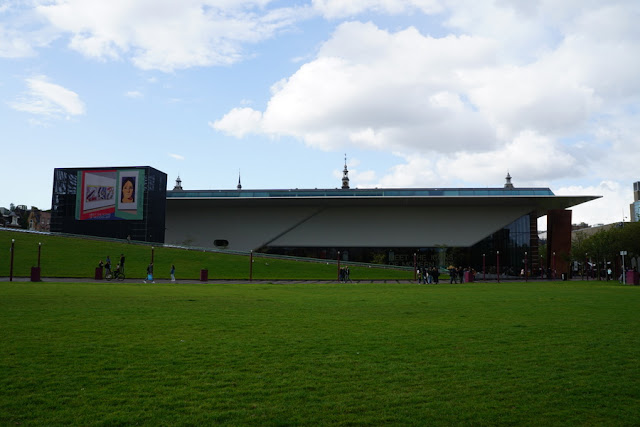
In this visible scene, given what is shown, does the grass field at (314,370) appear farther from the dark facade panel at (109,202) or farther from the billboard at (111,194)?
the dark facade panel at (109,202)

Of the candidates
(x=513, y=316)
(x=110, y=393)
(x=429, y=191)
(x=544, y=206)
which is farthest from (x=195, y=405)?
(x=544, y=206)

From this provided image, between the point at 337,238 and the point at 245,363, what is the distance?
64523mm

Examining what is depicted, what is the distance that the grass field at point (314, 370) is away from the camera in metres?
5.42

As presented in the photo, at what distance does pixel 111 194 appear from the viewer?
197 ft

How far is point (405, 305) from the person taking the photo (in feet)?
56.2

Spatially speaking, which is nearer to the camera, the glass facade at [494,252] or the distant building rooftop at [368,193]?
the distant building rooftop at [368,193]

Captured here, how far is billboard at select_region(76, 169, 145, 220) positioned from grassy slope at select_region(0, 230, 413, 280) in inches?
157

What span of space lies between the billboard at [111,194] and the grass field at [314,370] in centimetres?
4909

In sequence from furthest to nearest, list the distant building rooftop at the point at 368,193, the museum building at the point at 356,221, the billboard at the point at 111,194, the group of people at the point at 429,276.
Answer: the distant building rooftop at the point at 368,193 < the museum building at the point at 356,221 < the billboard at the point at 111,194 < the group of people at the point at 429,276

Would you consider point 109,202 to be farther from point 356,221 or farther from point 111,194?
point 356,221

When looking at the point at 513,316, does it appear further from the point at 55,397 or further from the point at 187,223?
the point at 187,223

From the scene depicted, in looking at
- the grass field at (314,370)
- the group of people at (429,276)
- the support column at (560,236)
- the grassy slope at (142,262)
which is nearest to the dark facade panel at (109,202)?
the grassy slope at (142,262)

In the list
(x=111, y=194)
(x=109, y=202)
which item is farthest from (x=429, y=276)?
(x=109, y=202)

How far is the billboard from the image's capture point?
195 ft
